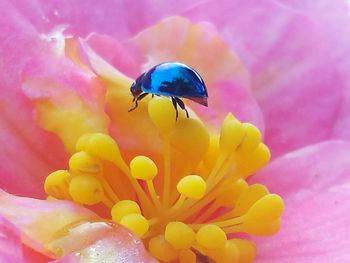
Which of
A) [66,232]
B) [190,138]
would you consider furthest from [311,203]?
[66,232]

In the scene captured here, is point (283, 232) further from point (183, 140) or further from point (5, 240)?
point (5, 240)

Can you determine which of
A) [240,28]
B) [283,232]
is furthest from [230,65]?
[283,232]

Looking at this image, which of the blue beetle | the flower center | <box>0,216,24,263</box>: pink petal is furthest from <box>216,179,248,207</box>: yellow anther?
<box>0,216,24,263</box>: pink petal

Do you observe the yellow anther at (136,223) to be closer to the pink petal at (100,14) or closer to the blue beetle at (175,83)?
the blue beetle at (175,83)

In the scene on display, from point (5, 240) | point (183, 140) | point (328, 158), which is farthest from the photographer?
point (328, 158)

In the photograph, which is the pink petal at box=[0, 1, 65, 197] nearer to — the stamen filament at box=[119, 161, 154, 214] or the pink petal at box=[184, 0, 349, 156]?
the stamen filament at box=[119, 161, 154, 214]

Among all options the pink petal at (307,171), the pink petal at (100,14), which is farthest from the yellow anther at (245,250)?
the pink petal at (100,14)
